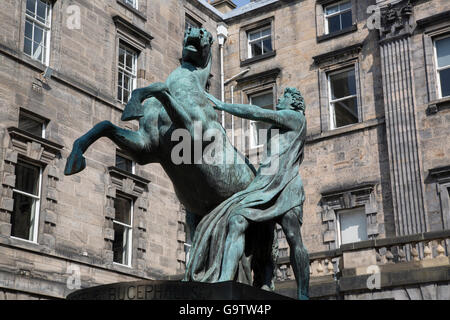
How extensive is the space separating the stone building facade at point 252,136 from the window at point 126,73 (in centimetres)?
7

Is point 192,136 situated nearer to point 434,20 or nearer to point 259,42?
point 434,20

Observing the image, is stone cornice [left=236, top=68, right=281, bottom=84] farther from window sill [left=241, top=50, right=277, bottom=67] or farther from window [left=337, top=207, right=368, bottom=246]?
window [left=337, top=207, right=368, bottom=246]

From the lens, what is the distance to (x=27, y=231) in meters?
18.7

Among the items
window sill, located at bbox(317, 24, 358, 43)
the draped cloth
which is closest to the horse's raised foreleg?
the draped cloth

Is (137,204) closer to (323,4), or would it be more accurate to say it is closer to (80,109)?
(80,109)

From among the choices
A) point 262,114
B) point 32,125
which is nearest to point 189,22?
point 32,125

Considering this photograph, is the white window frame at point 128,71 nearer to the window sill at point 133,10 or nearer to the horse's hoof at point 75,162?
the window sill at point 133,10

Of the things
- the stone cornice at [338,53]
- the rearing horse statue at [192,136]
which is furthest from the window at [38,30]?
the rearing horse statue at [192,136]

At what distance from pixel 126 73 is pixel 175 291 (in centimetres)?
1854

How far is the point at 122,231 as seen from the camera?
72.0 ft

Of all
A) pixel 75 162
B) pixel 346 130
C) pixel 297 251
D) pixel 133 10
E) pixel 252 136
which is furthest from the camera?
pixel 252 136

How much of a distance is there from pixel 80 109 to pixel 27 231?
425 cm
